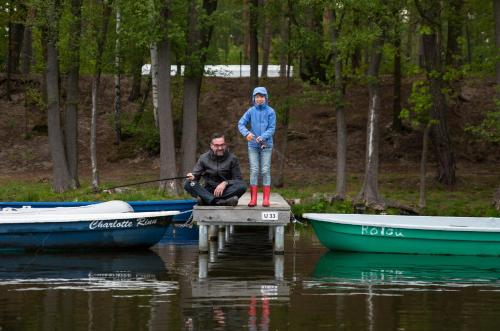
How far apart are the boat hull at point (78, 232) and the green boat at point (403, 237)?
320cm

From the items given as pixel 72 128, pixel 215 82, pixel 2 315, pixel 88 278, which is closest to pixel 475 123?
pixel 215 82

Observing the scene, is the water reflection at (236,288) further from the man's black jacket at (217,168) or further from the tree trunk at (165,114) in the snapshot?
the tree trunk at (165,114)

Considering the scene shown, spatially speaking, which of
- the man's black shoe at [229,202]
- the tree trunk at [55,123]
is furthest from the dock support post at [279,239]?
the tree trunk at [55,123]

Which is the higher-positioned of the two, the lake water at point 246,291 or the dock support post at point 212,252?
the lake water at point 246,291

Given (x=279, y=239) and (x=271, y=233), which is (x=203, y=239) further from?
(x=271, y=233)

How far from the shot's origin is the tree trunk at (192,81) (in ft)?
98.8

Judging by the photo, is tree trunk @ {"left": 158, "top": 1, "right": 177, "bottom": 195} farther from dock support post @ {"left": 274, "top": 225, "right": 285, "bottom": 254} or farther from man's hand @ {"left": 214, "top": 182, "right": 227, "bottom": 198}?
man's hand @ {"left": 214, "top": 182, "right": 227, "bottom": 198}

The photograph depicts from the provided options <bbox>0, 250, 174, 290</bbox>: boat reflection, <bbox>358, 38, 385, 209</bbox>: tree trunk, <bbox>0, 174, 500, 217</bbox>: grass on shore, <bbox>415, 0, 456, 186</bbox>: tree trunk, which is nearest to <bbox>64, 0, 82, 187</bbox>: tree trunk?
<bbox>0, 174, 500, 217</bbox>: grass on shore

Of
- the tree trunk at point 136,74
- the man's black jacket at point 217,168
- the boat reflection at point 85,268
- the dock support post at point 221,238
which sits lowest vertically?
the dock support post at point 221,238

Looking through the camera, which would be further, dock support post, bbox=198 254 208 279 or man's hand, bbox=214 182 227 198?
man's hand, bbox=214 182 227 198

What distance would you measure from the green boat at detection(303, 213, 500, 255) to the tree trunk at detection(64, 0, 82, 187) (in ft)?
40.5

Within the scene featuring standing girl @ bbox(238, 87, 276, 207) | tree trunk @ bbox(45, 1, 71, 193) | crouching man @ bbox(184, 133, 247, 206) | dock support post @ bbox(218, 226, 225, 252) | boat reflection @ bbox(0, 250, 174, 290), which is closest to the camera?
boat reflection @ bbox(0, 250, 174, 290)

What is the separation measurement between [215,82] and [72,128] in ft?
39.3

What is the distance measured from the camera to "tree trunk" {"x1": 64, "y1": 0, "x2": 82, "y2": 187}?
3062cm
